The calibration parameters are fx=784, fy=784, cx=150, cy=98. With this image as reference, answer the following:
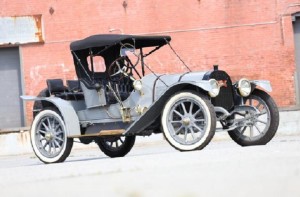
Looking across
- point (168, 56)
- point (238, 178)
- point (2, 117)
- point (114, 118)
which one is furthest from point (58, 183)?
point (2, 117)

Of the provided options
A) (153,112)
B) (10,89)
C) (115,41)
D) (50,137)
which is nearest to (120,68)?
(115,41)

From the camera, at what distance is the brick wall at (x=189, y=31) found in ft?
85.5

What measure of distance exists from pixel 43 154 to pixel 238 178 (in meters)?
6.48

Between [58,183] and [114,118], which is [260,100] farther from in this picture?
[58,183]

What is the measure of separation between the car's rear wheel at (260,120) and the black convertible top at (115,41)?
197 centimetres

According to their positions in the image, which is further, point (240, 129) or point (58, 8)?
point (58, 8)

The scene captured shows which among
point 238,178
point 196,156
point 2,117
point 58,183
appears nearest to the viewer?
point 238,178

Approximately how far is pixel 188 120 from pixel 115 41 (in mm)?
2053

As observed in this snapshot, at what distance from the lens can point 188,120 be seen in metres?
11.0

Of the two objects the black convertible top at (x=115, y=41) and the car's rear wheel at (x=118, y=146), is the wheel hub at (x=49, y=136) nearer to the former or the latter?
the car's rear wheel at (x=118, y=146)

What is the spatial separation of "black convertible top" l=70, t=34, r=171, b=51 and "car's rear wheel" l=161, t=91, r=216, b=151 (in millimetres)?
1734

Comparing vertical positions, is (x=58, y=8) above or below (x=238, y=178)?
above

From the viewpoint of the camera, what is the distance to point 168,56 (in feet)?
86.7

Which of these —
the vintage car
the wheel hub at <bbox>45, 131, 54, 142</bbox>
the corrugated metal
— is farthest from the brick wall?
the wheel hub at <bbox>45, 131, 54, 142</bbox>
